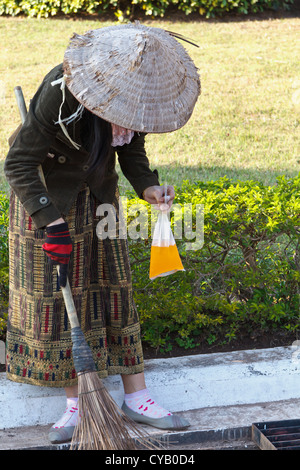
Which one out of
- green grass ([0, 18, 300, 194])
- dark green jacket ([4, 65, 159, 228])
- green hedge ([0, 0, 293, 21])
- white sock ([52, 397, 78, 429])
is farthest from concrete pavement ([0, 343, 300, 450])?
green hedge ([0, 0, 293, 21])

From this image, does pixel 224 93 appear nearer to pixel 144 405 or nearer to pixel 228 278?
pixel 228 278

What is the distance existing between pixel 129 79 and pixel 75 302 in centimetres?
109

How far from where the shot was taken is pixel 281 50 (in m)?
9.82

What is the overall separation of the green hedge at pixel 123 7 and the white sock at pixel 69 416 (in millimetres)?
8596

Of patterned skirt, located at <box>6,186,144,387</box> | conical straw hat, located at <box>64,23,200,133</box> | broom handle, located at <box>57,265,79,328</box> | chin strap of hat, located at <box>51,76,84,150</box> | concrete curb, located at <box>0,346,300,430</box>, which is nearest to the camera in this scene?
conical straw hat, located at <box>64,23,200,133</box>

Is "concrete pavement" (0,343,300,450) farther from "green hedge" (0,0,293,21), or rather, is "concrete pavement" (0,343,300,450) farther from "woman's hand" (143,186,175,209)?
"green hedge" (0,0,293,21)

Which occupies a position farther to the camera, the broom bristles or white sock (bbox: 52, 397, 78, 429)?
white sock (bbox: 52, 397, 78, 429)

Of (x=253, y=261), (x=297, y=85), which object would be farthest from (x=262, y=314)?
(x=297, y=85)

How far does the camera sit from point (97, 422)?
283cm

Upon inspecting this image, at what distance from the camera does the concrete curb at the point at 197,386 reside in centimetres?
331

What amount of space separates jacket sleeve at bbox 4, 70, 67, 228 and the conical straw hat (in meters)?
0.17

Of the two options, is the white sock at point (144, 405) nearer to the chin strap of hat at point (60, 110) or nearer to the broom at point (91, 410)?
the broom at point (91, 410)

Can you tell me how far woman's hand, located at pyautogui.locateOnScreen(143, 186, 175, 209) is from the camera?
3141 mm
